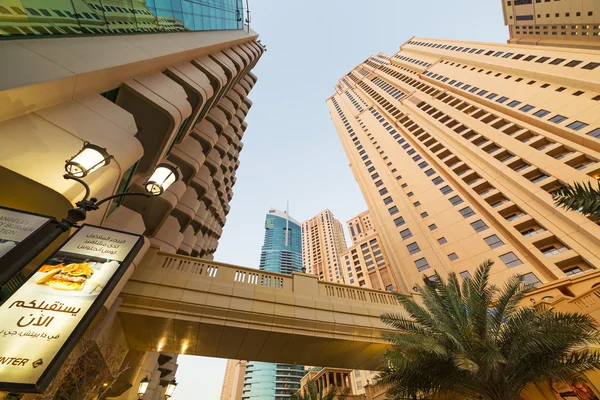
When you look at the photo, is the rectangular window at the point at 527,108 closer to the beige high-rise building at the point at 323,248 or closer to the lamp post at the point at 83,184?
the lamp post at the point at 83,184

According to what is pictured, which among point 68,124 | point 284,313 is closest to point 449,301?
point 284,313

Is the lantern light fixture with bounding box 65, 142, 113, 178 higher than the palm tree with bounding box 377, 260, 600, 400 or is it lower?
higher

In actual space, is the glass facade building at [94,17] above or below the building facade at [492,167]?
below

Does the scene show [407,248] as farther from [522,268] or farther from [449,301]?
[449,301]

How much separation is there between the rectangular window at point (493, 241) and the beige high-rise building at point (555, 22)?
195 ft

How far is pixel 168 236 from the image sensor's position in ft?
46.4

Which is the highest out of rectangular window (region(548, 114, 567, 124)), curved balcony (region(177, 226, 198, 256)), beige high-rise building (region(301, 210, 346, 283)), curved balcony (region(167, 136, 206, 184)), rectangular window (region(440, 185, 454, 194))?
beige high-rise building (region(301, 210, 346, 283))

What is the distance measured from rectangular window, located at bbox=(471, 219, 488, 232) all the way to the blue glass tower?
167 ft

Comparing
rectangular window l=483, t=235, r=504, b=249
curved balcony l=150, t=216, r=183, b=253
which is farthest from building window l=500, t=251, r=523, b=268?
curved balcony l=150, t=216, r=183, b=253

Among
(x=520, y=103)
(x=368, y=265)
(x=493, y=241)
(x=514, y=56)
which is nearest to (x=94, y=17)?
(x=493, y=241)

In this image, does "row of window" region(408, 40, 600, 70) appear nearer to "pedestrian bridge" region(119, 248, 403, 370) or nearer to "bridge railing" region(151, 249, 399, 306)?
"bridge railing" region(151, 249, 399, 306)

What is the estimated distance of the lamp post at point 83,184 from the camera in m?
3.19

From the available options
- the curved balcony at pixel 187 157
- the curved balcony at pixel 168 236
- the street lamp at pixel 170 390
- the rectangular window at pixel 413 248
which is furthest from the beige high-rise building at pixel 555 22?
the street lamp at pixel 170 390

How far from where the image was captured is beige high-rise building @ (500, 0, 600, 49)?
54688 millimetres
